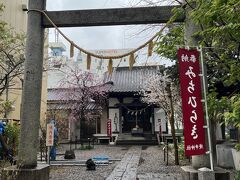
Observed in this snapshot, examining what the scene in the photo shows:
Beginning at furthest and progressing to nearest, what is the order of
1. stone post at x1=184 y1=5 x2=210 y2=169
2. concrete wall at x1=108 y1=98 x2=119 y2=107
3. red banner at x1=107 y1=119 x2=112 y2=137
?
1. concrete wall at x1=108 y1=98 x2=119 y2=107
2. red banner at x1=107 y1=119 x2=112 y2=137
3. stone post at x1=184 y1=5 x2=210 y2=169

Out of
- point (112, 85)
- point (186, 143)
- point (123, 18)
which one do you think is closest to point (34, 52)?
point (123, 18)

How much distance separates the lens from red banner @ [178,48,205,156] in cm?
552

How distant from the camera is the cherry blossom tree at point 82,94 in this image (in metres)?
26.3

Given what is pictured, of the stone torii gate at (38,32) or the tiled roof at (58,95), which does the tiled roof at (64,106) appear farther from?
the stone torii gate at (38,32)

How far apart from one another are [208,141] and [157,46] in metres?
2.60

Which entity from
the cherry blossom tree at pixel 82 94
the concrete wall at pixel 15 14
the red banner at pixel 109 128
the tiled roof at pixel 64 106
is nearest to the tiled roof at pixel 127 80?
the cherry blossom tree at pixel 82 94

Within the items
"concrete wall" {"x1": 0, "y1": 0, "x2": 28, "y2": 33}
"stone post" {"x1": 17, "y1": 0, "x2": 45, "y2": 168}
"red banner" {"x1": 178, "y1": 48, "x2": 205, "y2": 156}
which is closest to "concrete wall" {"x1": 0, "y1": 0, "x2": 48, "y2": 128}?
"concrete wall" {"x1": 0, "y1": 0, "x2": 28, "y2": 33}

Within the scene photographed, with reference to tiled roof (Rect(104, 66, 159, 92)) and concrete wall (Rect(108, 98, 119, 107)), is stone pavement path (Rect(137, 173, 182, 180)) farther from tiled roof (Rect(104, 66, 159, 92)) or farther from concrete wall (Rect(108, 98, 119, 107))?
concrete wall (Rect(108, 98, 119, 107))

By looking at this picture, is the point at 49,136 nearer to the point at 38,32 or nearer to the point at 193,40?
the point at 38,32

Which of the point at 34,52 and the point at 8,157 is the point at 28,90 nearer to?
the point at 34,52

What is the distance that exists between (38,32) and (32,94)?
155 cm

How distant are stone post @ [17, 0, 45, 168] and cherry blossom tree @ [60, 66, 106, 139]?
58.4 feet

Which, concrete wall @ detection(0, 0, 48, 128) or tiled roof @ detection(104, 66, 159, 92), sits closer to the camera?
concrete wall @ detection(0, 0, 48, 128)

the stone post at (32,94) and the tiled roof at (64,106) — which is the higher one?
the tiled roof at (64,106)
